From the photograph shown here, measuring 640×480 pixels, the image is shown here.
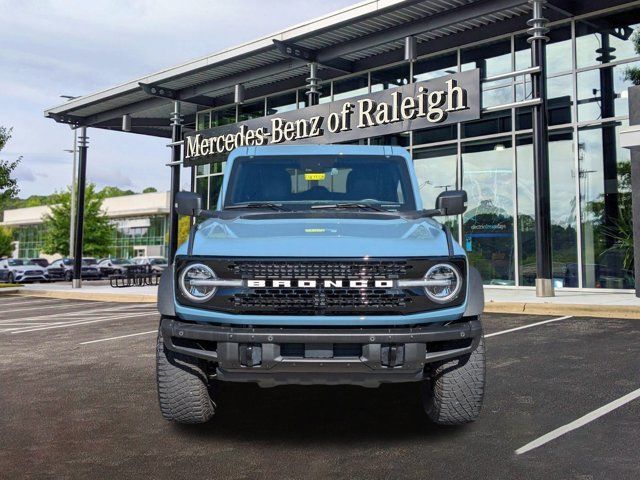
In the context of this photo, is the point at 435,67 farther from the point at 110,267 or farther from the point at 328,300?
the point at 110,267

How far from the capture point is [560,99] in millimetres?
17094

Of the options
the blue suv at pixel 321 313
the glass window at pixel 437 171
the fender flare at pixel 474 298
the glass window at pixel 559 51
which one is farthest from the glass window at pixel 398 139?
the fender flare at pixel 474 298

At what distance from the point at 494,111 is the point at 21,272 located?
27.6 meters

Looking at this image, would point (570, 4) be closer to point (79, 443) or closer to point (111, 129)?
point (79, 443)

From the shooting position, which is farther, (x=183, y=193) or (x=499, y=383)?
(x=499, y=383)

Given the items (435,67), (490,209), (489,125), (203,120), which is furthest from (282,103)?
(490,209)

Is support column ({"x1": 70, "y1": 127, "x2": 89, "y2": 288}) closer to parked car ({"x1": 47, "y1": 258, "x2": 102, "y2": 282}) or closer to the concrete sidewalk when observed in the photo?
parked car ({"x1": 47, "y1": 258, "x2": 102, "y2": 282})

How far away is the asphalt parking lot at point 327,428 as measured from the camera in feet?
12.8

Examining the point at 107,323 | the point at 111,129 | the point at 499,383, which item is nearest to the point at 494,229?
the point at 107,323

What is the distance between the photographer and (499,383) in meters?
6.20

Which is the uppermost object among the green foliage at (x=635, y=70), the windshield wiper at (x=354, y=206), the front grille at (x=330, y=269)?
the green foliage at (x=635, y=70)

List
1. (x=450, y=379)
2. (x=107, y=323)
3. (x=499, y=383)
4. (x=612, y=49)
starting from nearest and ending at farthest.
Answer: (x=450, y=379), (x=499, y=383), (x=107, y=323), (x=612, y=49)

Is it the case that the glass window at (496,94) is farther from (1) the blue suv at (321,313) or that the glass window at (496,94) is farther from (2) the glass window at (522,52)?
(1) the blue suv at (321,313)

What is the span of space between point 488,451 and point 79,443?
2.75 m
